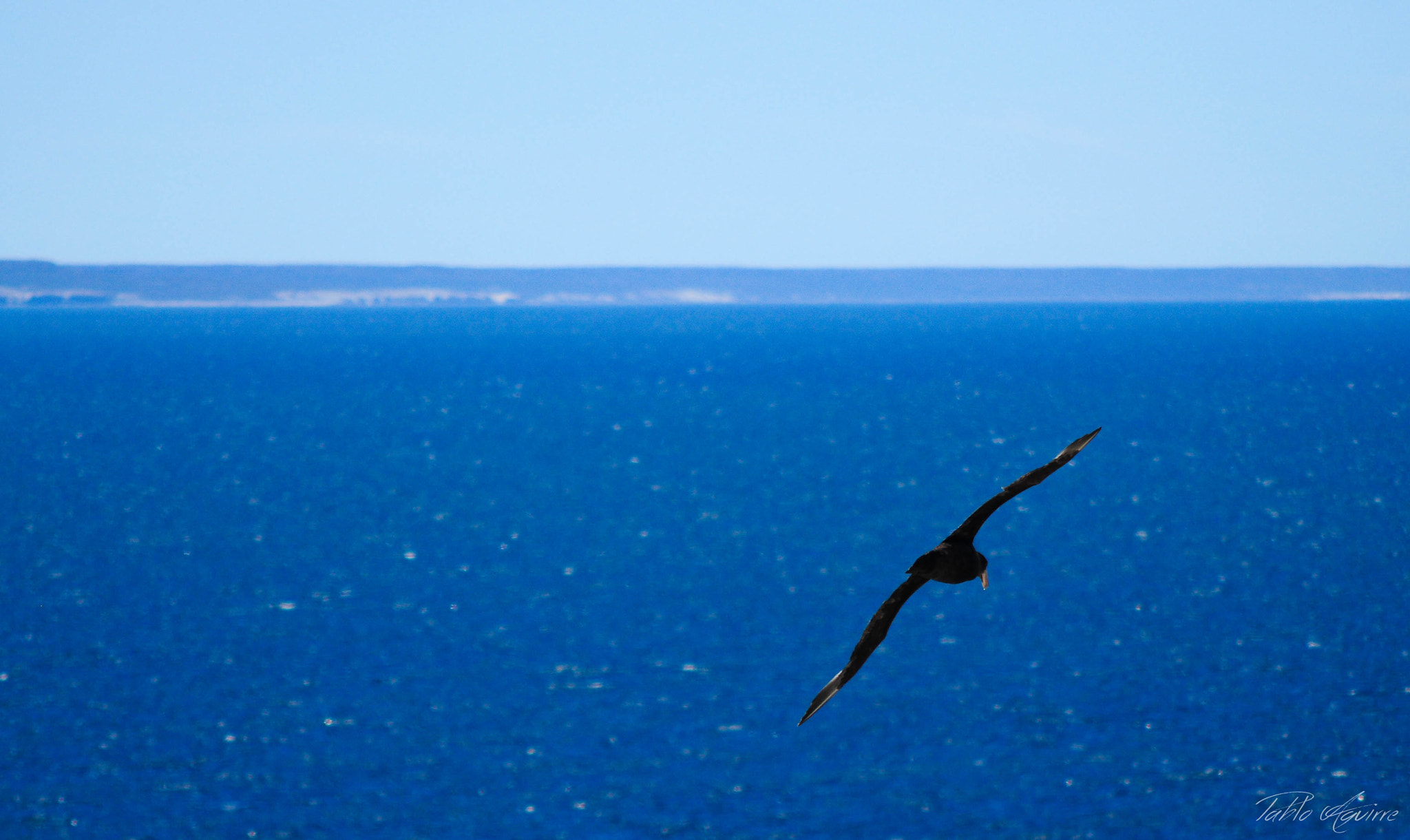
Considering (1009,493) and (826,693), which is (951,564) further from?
(826,693)

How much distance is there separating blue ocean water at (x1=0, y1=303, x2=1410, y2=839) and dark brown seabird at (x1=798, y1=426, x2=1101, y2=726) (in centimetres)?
3555

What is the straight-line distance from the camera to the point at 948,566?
1016 centimetres

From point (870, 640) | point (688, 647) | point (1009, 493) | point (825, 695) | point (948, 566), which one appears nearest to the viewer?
point (825, 695)

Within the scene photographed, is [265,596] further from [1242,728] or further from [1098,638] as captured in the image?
[1242,728]

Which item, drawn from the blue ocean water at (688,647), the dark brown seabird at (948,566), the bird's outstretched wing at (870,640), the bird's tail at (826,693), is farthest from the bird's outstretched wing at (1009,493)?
the blue ocean water at (688,647)

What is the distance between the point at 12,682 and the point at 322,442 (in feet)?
264

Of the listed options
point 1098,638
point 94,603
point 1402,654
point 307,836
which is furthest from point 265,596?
point 1402,654

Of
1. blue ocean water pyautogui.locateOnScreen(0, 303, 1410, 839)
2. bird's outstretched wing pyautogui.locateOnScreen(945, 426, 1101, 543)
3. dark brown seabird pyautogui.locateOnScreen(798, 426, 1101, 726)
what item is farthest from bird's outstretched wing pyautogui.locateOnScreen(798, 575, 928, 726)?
blue ocean water pyautogui.locateOnScreen(0, 303, 1410, 839)

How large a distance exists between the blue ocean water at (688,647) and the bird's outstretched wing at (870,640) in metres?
36.1

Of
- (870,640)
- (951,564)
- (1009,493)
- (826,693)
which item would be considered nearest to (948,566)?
(951,564)

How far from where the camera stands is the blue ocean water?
46656 millimetres

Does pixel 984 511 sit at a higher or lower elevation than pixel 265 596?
higher

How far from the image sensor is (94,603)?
6750 centimetres

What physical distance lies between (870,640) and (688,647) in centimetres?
Result: 5299
